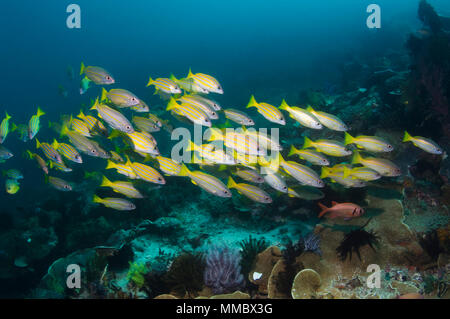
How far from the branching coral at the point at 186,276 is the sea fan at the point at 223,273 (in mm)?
144

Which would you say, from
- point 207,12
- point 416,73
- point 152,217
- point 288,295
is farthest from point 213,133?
point 207,12

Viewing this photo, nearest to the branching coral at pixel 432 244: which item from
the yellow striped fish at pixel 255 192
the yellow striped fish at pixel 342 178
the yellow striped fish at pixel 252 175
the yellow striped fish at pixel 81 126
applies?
the yellow striped fish at pixel 342 178

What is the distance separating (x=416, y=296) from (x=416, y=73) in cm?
812

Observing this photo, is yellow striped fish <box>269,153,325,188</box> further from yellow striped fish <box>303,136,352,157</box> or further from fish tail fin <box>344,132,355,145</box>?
fish tail fin <box>344,132,355,145</box>

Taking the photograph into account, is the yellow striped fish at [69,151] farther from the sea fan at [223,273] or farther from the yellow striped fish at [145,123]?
the sea fan at [223,273]

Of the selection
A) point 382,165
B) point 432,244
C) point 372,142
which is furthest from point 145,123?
point 432,244

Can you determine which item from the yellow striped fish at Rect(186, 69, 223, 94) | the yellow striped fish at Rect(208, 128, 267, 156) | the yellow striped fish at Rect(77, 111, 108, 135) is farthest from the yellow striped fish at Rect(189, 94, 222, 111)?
the yellow striped fish at Rect(77, 111, 108, 135)

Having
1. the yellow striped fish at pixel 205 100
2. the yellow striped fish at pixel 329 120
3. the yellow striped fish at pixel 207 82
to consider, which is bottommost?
the yellow striped fish at pixel 329 120

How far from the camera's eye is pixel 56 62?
114 metres

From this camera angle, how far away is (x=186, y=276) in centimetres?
422

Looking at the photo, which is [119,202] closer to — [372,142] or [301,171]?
[301,171]

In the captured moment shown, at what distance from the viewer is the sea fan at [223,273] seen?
163 inches

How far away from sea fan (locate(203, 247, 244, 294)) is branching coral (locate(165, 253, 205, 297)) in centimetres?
14

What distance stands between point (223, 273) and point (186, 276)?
675mm
